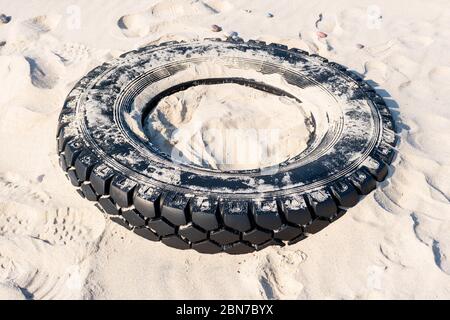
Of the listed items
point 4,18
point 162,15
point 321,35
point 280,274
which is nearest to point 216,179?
point 280,274

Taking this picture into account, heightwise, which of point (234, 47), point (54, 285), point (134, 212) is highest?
point (234, 47)

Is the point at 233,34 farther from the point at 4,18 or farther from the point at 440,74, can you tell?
the point at 4,18

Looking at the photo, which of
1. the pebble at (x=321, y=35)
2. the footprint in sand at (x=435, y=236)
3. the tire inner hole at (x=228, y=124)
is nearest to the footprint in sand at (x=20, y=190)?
the tire inner hole at (x=228, y=124)

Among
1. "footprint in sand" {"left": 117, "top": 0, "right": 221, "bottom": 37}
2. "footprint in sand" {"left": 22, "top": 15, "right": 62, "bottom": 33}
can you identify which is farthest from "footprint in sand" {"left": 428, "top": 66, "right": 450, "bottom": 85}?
"footprint in sand" {"left": 22, "top": 15, "right": 62, "bottom": 33}

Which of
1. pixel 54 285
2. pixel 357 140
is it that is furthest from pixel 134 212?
pixel 357 140

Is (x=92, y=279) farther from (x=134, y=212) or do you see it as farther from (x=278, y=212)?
(x=278, y=212)

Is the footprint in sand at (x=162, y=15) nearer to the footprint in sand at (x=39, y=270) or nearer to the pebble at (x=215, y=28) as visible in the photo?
the pebble at (x=215, y=28)
